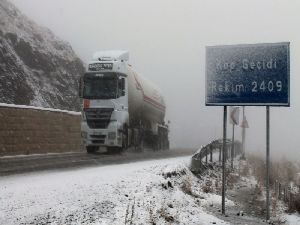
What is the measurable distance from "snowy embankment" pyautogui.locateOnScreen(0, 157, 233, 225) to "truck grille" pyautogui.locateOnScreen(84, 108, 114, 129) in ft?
34.7

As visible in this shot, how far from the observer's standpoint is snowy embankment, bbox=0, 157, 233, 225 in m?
7.62

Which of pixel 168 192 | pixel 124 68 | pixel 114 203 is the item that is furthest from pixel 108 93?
pixel 114 203

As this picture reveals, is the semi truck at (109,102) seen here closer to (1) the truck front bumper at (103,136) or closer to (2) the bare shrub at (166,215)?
(1) the truck front bumper at (103,136)

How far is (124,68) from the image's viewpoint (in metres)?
23.9

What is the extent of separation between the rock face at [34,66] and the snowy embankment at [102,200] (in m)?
24.2

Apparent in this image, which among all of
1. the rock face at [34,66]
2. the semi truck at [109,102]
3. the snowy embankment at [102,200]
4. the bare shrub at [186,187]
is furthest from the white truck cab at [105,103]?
the rock face at [34,66]

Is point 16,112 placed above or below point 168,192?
above

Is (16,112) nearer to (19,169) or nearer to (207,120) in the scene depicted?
(19,169)

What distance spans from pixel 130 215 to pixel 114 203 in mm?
499

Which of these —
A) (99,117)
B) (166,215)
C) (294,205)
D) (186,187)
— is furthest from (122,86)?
(166,215)

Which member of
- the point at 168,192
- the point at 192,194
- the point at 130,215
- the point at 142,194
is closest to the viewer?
the point at 130,215

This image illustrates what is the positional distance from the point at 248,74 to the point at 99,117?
12.3 metres

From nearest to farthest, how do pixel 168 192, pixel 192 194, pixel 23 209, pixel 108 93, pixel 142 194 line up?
pixel 23 209 < pixel 142 194 < pixel 168 192 < pixel 192 194 < pixel 108 93

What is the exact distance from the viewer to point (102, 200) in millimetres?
8688
